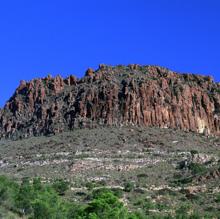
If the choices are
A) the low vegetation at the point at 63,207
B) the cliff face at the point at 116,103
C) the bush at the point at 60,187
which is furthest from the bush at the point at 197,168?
the cliff face at the point at 116,103

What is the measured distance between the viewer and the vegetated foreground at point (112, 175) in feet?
225

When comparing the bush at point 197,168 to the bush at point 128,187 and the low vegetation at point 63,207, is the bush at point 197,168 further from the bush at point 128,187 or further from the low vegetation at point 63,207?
the low vegetation at point 63,207

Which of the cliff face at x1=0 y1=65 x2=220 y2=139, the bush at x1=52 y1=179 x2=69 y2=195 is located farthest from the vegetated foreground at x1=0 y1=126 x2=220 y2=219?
the cliff face at x1=0 y1=65 x2=220 y2=139

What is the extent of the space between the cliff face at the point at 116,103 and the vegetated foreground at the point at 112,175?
4485 millimetres

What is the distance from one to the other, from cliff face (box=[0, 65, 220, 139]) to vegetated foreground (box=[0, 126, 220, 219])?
14.7 feet

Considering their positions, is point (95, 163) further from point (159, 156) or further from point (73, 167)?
point (159, 156)

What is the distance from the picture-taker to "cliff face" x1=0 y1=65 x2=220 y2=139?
452 ft

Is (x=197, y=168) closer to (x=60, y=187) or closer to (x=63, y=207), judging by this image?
(x=60, y=187)

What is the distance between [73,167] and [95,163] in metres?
4.35

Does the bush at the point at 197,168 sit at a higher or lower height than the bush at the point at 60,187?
higher

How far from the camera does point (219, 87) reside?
159125 millimetres

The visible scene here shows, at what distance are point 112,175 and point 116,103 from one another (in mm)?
38645

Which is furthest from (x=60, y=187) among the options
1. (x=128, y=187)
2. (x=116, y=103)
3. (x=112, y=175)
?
(x=116, y=103)

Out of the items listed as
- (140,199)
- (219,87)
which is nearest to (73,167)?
(140,199)
